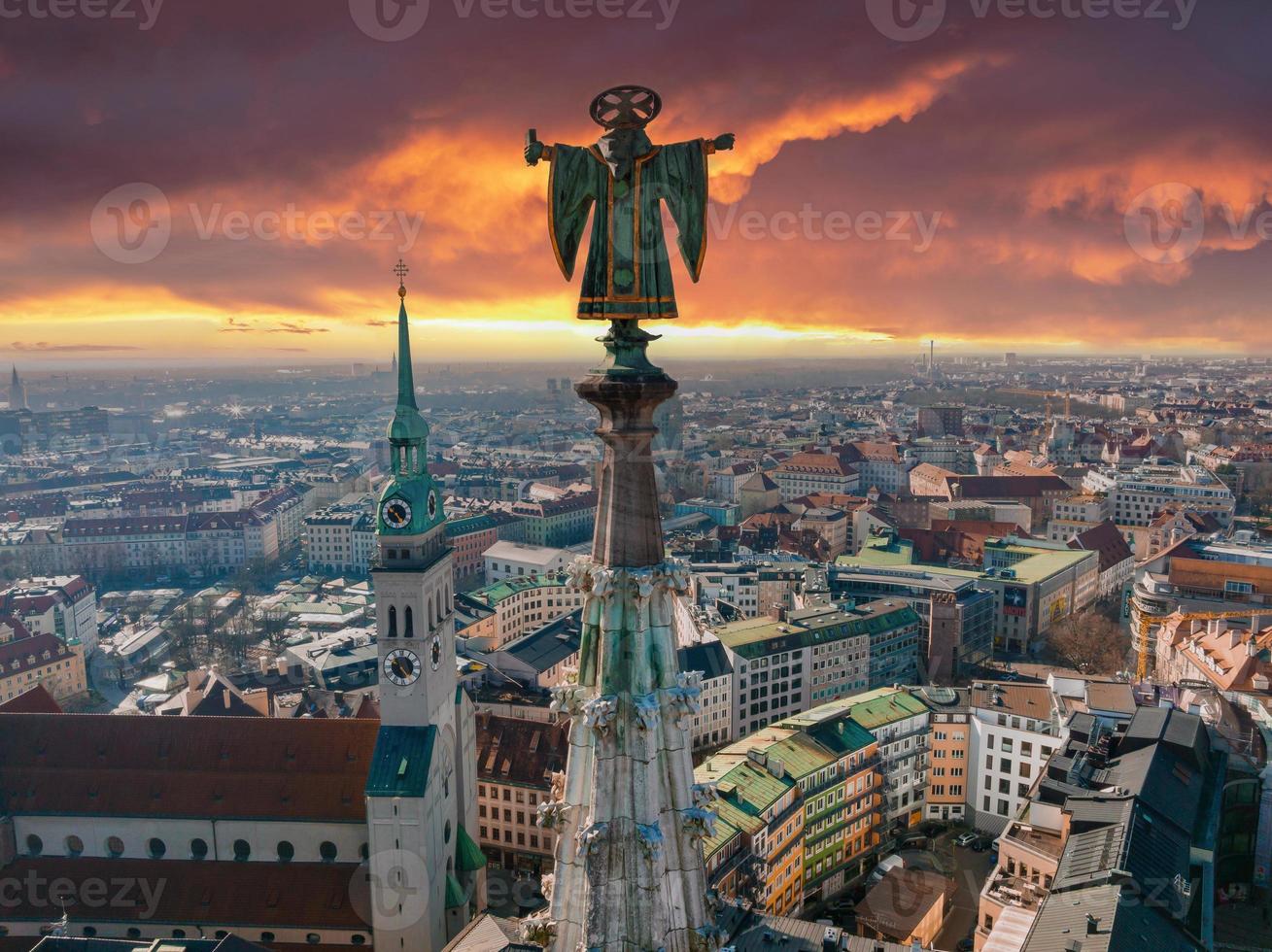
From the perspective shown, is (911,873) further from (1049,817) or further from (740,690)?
(740,690)

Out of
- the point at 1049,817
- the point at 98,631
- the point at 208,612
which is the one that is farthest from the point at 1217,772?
the point at 98,631

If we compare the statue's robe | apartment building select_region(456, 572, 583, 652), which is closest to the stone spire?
the statue's robe

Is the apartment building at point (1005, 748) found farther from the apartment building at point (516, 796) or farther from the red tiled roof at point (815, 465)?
the red tiled roof at point (815, 465)

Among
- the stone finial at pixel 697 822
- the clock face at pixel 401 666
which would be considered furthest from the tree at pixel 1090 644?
the stone finial at pixel 697 822

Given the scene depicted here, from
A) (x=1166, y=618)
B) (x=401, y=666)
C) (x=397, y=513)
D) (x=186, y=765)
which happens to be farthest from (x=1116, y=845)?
(x=1166, y=618)

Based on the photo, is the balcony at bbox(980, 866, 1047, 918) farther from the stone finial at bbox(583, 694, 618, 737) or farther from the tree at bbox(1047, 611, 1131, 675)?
the tree at bbox(1047, 611, 1131, 675)

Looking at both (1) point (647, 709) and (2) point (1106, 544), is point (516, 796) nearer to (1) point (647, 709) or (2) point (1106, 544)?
(1) point (647, 709)
